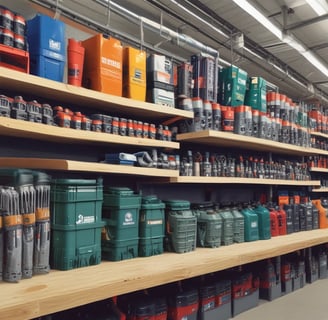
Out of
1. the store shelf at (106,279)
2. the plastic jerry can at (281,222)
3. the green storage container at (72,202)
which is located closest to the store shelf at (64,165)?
the green storage container at (72,202)

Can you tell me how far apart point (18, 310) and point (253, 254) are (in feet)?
6.27

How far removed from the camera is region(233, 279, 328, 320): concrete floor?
3066 millimetres

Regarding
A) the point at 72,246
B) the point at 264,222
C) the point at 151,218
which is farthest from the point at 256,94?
the point at 72,246

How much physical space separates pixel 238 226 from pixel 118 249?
53.6 inches

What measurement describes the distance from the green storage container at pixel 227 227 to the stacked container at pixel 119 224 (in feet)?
3.20

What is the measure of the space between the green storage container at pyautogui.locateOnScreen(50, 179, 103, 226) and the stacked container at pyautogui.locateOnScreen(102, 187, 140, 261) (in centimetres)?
20

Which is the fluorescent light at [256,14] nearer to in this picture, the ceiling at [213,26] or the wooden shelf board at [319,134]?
the ceiling at [213,26]

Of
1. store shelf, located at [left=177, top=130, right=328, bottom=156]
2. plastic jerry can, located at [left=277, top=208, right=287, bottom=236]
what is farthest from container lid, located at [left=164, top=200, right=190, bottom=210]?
plastic jerry can, located at [left=277, top=208, right=287, bottom=236]

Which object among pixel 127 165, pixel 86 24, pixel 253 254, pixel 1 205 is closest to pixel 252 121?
pixel 253 254

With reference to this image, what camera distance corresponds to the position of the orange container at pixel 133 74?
8.53ft

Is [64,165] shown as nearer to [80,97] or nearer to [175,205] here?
[80,97]

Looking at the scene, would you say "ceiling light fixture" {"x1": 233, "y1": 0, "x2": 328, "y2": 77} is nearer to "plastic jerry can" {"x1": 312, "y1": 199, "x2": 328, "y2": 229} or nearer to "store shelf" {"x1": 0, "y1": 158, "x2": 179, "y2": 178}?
"store shelf" {"x1": 0, "y1": 158, "x2": 179, "y2": 178}

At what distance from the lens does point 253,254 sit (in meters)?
2.78

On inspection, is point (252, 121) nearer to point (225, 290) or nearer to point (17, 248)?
point (225, 290)
